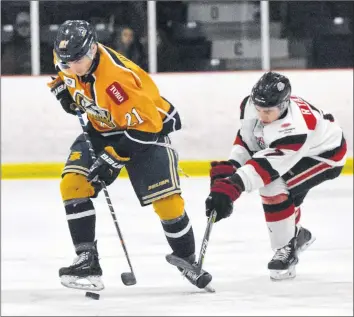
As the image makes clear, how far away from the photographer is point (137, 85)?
3941 millimetres

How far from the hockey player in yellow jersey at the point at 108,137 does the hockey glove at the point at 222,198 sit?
0.17 m

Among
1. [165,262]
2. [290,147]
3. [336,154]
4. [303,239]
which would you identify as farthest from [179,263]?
[165,262]

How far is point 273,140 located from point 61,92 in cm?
73

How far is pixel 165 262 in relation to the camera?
684cm

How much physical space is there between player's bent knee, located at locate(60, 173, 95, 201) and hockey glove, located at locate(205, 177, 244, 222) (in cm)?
44

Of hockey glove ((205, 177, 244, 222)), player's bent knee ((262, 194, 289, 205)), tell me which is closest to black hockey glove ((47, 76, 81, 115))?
hockey glove ((205, 177, 244, 222))

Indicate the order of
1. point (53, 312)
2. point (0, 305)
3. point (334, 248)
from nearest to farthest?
point (53, 312), point (0, 305), point (334, 248)

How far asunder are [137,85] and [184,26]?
6.30 meters

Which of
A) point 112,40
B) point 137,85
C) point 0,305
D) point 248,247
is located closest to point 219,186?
point 137,85

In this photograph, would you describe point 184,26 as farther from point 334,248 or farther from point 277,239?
point 277,239

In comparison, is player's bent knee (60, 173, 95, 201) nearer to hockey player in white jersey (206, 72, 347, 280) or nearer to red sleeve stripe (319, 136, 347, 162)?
hockey player in white jersey (206, 72, 347, 280)

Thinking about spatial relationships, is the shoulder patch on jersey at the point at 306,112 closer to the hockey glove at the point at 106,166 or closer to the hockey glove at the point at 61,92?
the hockey glove at the point at 106,166

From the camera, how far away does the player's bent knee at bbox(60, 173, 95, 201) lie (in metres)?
4.23

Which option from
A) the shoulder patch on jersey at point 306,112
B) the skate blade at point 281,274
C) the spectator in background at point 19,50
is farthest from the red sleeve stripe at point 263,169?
the spectator in background at point 19,50
